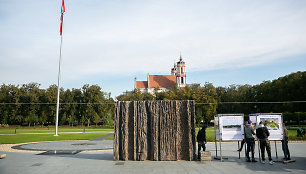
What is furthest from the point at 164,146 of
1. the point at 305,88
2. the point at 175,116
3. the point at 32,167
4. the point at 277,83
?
the point at 277,83

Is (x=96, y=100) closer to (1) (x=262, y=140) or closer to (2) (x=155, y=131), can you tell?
(2) (x=155, y=131)

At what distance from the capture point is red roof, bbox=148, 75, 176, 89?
106 metres

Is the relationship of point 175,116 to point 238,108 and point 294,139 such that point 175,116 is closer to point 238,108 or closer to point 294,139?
point 294,139

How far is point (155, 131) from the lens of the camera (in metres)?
11.0

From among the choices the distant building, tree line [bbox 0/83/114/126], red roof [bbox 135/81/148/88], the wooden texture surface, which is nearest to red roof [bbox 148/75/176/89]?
the distant building

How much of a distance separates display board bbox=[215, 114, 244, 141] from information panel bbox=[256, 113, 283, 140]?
90 centimetres

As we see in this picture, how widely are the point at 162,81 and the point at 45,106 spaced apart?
56836 millimetres

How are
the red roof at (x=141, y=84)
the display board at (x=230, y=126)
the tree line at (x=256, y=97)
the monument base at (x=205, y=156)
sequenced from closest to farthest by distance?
the monument base at (x=205, y=156) → the display board at (x=230, y=126) → the tree line at (x=256, y=97) → the red roof at (x=141, y=84)

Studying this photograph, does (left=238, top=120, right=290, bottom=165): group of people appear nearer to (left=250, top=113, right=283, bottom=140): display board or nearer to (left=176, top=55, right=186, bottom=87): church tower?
(left=250, top=113, right=283, bottom=140): display board

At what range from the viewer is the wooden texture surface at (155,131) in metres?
10.8

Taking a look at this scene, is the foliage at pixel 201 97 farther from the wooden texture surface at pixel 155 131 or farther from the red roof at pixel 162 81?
the wooden texture surface at pixel 155 131

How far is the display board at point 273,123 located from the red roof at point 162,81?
9360 cm

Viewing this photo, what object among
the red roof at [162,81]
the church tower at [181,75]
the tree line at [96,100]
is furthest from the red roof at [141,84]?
the tree line at [96,100]

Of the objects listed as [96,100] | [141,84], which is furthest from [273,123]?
[141,84]
